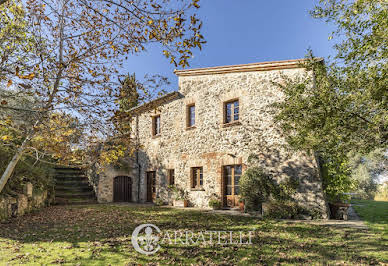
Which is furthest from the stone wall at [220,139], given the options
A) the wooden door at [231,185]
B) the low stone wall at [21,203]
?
the low stone wall at [21,203]

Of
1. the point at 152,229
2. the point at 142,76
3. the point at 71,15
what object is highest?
the point at 71,15

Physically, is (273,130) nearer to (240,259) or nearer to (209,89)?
(209,89)

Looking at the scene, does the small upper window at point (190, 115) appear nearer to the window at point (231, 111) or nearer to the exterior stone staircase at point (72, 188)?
the window at point (231, 111)

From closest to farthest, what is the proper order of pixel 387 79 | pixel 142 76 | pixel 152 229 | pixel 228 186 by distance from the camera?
pixel 142 76
pixel 387 79
pixel 152 229
pixel 228 186

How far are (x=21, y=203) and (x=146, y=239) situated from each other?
5638mm

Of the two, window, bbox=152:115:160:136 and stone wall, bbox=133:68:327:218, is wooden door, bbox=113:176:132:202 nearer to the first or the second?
stone wall, bbox=133:68:327:218

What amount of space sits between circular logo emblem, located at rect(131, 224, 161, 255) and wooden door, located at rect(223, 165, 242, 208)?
14.2 ft

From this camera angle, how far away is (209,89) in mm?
11320

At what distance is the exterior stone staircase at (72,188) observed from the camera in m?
12.6

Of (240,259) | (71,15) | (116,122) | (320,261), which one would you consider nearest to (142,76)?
(116,122)

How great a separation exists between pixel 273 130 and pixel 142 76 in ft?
19.5

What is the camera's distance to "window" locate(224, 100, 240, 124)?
1037cm

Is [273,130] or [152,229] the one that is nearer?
[152,229]

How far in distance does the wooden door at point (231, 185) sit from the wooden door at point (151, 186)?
4.94m
